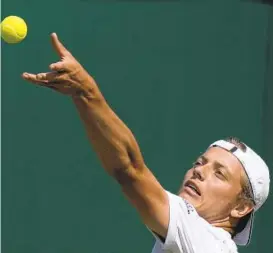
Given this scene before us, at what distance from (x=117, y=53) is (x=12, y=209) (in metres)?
0.95

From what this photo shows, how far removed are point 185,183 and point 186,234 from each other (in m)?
0.39

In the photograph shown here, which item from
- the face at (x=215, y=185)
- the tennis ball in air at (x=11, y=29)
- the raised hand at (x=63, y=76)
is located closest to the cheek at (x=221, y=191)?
the face at (x=215, y=185)

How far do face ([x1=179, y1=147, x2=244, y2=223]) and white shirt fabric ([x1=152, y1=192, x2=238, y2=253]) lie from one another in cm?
16

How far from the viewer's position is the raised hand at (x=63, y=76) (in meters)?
2.54

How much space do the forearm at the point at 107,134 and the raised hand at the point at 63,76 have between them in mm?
52

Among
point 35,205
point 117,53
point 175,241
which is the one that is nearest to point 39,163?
point 35,205

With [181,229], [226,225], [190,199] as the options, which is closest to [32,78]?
[181,229]

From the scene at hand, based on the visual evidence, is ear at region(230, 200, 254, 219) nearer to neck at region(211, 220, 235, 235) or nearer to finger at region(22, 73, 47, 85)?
neck at region(211, 220, 235, 235)

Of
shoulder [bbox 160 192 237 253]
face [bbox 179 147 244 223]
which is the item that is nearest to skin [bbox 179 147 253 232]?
face [bbox 179 147 244 223]

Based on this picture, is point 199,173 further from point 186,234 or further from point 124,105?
point 124,105

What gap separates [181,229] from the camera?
290cm

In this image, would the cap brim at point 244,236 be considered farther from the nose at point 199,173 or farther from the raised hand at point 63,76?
the raised hand at point 63,76

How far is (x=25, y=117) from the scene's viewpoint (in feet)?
16.9

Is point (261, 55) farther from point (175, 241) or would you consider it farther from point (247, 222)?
point (175, 241)
